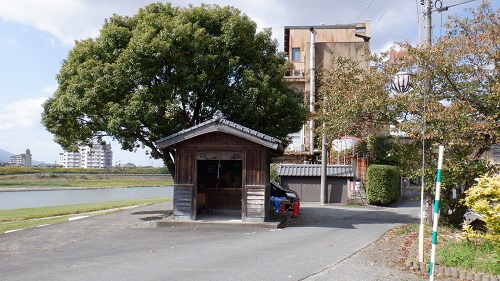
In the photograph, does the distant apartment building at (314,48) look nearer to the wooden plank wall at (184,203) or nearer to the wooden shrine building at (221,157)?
the wooden shrine building at (221,157)

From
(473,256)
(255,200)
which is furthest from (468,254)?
(255,200)

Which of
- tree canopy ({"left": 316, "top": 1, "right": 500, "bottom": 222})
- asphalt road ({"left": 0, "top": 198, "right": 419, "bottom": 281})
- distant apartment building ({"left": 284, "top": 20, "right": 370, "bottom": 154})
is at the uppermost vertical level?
distant apartment building ({"left": 284, "top": 20, "right": 370, "bottom": 154})

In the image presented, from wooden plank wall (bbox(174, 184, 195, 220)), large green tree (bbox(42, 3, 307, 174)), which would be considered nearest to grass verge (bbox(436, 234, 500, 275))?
wooden plank wall (bbox(174, 184, 195, 220))

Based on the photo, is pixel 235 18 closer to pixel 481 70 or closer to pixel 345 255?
pixel 481 70

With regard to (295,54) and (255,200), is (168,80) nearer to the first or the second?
(255,200)

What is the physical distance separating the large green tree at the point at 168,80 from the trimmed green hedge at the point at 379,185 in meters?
10.1

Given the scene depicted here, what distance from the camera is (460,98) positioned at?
1245cm

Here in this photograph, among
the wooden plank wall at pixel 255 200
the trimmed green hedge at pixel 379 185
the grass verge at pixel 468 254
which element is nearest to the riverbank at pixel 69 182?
the trimmed green hedge at pixel 379 185

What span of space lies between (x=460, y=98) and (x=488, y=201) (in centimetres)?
501

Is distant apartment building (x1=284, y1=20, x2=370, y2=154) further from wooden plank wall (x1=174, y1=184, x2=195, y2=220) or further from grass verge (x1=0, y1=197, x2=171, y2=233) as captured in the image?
wooden plank wall (x1=174, y1=184, x2=195, y2=220)

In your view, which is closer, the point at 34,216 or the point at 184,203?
the point at 184,203

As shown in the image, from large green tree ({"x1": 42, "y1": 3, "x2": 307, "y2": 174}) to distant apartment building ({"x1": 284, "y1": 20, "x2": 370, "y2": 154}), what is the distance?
46.3 ft

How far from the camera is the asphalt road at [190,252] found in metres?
8.04

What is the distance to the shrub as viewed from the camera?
7698 millimetres
